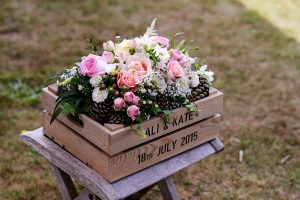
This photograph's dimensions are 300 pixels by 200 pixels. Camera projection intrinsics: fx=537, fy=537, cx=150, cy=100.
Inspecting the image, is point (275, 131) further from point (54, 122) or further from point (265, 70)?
point (54, 122)

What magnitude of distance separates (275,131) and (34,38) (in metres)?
2.33

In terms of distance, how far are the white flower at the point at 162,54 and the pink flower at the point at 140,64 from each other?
8 cm

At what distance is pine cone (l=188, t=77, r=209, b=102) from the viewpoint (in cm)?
246

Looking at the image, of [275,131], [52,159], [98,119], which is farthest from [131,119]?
[275,131]

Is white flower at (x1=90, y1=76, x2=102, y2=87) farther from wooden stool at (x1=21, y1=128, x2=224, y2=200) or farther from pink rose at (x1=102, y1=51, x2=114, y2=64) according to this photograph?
wooden stool at (x1=21, y1=128, x2=224, y2=200)

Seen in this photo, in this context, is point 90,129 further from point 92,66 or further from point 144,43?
point 144,43

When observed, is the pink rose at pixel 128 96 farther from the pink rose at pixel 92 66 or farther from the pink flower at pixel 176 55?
the pink flower at pixel 176 55

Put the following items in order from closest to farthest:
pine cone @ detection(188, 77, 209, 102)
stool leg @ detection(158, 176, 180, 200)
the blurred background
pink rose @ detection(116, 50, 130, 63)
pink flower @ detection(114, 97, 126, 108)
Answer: pink flower @ detection(114, 97, 126, 108) < pink rose @ detection(116, 50, 130, 63) < pine cone @ detection(188, 77, 209, 102) < stool leg @ detection(158, 176, 180, 200) < the blurred background

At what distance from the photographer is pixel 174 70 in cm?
232

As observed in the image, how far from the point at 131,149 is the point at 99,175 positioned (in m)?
0.18

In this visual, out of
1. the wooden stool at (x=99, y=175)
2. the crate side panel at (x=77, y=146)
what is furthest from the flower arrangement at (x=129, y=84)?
the wooden stool at (x=99, y=175)

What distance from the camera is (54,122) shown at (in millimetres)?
2461

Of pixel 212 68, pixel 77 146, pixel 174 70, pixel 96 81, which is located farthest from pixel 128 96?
pixel 212 68

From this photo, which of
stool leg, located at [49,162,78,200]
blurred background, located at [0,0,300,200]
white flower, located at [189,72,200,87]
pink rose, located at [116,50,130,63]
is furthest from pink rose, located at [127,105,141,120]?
blurred background, located at [0,0,300,200]
